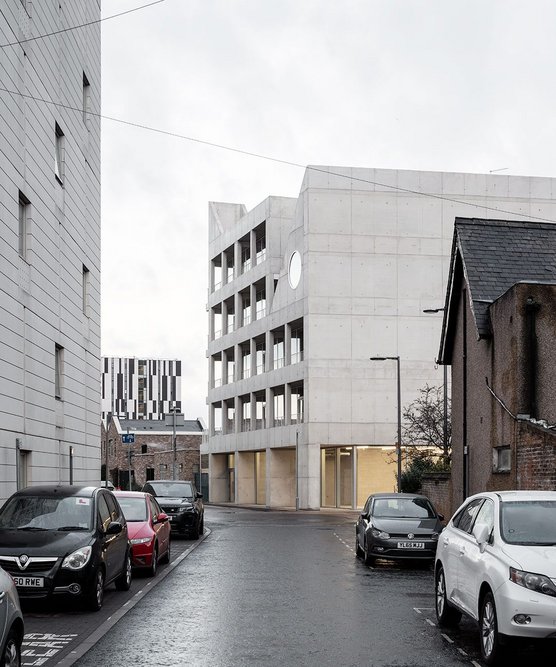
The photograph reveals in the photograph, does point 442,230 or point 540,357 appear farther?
point 442,230

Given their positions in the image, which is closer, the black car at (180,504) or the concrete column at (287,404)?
the black car at (180,504)

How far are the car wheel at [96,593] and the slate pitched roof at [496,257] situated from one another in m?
12.4

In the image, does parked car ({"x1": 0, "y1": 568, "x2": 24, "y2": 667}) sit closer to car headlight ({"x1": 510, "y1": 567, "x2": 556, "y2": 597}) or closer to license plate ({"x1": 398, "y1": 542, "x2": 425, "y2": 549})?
car headlight ({"x1": 510, "y1": 567, "x2": 556, "y2": 597})

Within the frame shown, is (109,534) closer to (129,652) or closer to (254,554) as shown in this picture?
(129,652)

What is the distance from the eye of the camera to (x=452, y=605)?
11.0m

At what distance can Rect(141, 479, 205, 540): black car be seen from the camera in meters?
27.5

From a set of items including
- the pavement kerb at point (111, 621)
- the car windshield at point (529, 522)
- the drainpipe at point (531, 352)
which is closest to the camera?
the pavement kerb at point (111, 621)

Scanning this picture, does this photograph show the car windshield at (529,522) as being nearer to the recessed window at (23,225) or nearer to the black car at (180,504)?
the recessed window at (23,225)

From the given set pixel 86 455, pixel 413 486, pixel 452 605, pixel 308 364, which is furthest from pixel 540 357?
pixel 308 364

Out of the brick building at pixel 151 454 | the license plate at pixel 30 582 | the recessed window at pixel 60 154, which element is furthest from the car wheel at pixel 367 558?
the brick building at pixel 151 454

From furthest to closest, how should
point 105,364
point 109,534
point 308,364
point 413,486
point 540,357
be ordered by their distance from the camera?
point 105,364 → point 308,364 → point 413,486 → point 540,357 → point 109,534

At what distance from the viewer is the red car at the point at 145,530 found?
1703 cm

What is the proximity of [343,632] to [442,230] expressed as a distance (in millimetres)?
45001

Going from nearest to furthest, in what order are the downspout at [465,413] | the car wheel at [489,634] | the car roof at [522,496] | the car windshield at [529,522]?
1. the car wheel at [489,634]
2. the car windshield at [529,522]
3. the car roof at [522,496]
4. the downspout at [465,413]
